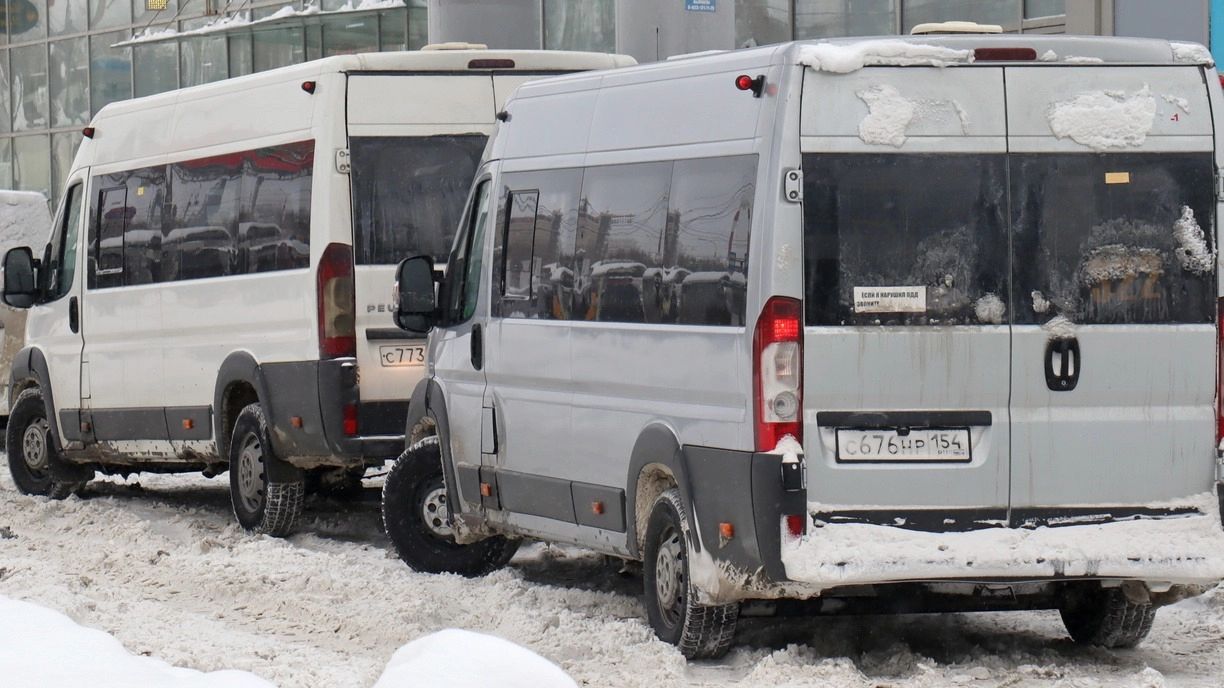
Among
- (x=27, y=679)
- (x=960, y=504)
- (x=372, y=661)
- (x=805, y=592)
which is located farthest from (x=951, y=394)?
(x=27, y=679)

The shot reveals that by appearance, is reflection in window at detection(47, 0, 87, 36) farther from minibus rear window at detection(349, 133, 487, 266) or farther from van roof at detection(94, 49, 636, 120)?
minibus rear window at detection(349, 133, 487, 266)

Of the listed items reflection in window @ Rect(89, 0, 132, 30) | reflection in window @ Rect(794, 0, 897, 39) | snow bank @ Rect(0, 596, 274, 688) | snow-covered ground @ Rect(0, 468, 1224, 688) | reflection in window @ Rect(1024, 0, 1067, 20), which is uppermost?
reflection in window @ Rect(89, 0, 132, 30)

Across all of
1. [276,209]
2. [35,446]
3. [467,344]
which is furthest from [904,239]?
[35,446]

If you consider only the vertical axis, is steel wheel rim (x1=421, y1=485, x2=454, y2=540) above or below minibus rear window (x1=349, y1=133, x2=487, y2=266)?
below

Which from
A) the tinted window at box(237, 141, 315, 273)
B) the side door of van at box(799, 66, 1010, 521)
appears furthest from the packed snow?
the tinted window at box(237, 141, 315, 273)

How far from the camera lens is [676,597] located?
830 cm

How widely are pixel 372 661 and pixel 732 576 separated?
1.33 meters

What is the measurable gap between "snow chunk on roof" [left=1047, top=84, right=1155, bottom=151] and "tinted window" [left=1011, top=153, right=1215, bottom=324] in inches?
2.3

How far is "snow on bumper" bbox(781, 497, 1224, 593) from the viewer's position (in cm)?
A: 750

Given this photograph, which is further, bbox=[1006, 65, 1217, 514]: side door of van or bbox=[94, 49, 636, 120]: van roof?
bbox=[94, 49, 636, 120]: van roof

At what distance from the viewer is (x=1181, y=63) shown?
309 inches

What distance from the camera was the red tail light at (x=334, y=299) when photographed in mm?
11594

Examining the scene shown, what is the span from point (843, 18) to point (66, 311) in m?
11.1

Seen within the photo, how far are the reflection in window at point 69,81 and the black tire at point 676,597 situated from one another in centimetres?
3116
